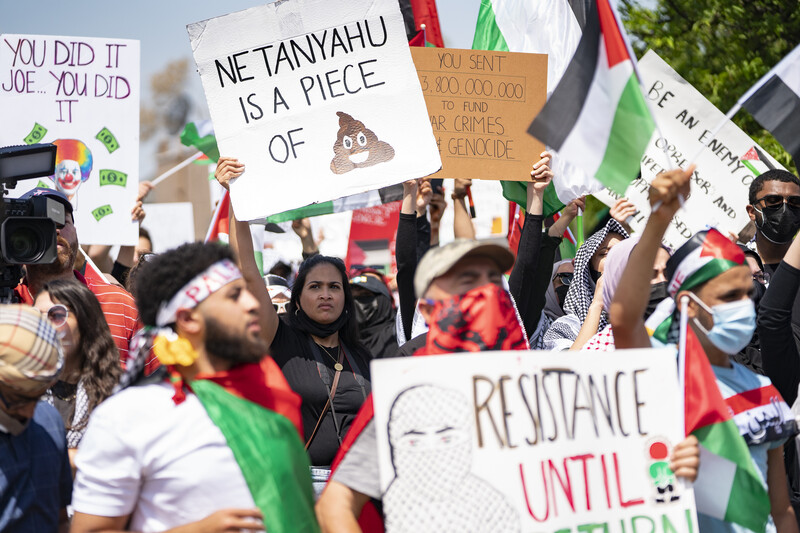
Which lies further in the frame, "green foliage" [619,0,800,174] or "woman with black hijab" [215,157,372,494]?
"green foliage" [619,0,800,174]

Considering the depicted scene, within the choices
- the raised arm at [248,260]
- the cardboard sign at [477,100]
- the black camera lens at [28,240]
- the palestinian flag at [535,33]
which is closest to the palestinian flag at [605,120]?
the raised arm at [248,260]

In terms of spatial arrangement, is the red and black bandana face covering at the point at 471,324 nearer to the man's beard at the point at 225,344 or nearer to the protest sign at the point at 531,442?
the protest sign at the point at 531,442

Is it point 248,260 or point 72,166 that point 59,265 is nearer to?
point 248,260

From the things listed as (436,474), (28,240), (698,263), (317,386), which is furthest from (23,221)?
(698,263)

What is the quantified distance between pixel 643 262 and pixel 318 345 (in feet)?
6.03

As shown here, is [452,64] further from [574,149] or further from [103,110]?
[103,110]

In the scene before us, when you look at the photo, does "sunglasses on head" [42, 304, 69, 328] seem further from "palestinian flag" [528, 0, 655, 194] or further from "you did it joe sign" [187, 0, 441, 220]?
"palestinian flag" [528, 0, 655, 194]

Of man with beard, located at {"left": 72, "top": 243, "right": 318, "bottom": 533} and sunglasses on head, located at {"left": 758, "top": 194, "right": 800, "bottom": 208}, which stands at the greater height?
sunglasses on head, located at {"left": 758, "top": 194, "right": 800, "bottom": 208}

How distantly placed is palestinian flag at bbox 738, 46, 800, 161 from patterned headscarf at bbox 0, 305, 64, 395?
2621mm

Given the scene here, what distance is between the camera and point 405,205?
4711 mm

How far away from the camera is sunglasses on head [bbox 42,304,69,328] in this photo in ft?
11.4

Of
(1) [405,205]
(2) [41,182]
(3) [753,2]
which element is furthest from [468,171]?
(3) [753,2]

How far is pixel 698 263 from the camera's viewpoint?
306 centimetres

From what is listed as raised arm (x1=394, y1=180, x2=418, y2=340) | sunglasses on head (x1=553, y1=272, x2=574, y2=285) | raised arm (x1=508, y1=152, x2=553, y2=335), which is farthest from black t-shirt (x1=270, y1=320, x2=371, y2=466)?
sunglasses on head (x1=553, y1=272, x2=574, y2=285)
